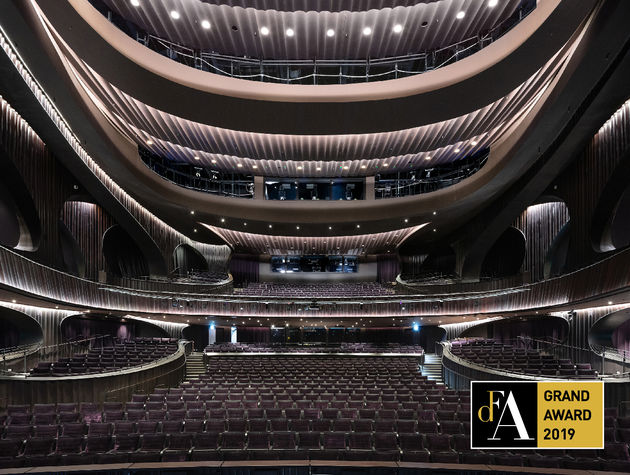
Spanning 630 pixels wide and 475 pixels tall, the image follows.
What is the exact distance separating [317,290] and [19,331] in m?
15.1

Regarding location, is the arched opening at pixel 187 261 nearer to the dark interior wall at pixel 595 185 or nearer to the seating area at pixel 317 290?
the seating area at pixel 317 290

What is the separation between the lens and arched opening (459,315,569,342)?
17895 mm

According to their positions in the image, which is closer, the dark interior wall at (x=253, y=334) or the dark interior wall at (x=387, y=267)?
the dark interior wall at (x=253, y=334)

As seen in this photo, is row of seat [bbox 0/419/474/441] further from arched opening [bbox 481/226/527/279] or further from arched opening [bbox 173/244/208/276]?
arched opening [bbox 481/226/527/279]

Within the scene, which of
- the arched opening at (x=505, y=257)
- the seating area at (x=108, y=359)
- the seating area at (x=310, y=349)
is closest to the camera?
the seating area at (x=108, y=359)

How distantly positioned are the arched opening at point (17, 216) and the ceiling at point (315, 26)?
17.9 feet

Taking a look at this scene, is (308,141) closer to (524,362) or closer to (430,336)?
(524,362)

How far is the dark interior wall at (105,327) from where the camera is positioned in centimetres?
1748

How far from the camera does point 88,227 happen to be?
59.7 feet

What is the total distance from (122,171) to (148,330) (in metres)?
9.98

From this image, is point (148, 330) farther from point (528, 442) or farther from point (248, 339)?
point (528, 442)

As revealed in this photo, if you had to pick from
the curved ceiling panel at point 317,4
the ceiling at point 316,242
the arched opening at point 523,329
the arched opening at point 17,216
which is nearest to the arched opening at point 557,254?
the arched opening at point 523,329

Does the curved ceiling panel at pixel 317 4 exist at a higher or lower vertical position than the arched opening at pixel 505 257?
higher

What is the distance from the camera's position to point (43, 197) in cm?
1421
